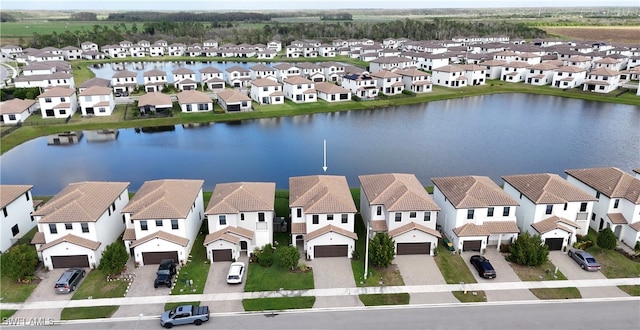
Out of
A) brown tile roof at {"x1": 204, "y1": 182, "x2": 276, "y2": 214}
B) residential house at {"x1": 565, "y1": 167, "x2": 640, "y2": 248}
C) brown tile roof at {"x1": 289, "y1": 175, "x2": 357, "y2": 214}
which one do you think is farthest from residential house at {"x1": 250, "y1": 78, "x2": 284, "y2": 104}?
residential house at {"x1": 565, "y1": 167, "x2": 640, "y2": 248}

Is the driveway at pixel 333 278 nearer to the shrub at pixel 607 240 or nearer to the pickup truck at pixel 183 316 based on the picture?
the pickup truck at pixel 183 316

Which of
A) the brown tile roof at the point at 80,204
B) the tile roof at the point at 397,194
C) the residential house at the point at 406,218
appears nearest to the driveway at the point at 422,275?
the residential house at the point at 406,218

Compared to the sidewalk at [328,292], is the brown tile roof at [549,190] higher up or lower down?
higher up

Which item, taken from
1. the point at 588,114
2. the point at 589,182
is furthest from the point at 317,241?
the point at 588,114

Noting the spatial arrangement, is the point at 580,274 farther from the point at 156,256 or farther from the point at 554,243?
the point at 156,256

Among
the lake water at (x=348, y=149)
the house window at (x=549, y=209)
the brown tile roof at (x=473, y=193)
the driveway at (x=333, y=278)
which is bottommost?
the driveway at (x=333, y=278)

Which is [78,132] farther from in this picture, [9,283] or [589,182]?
[589,182]
